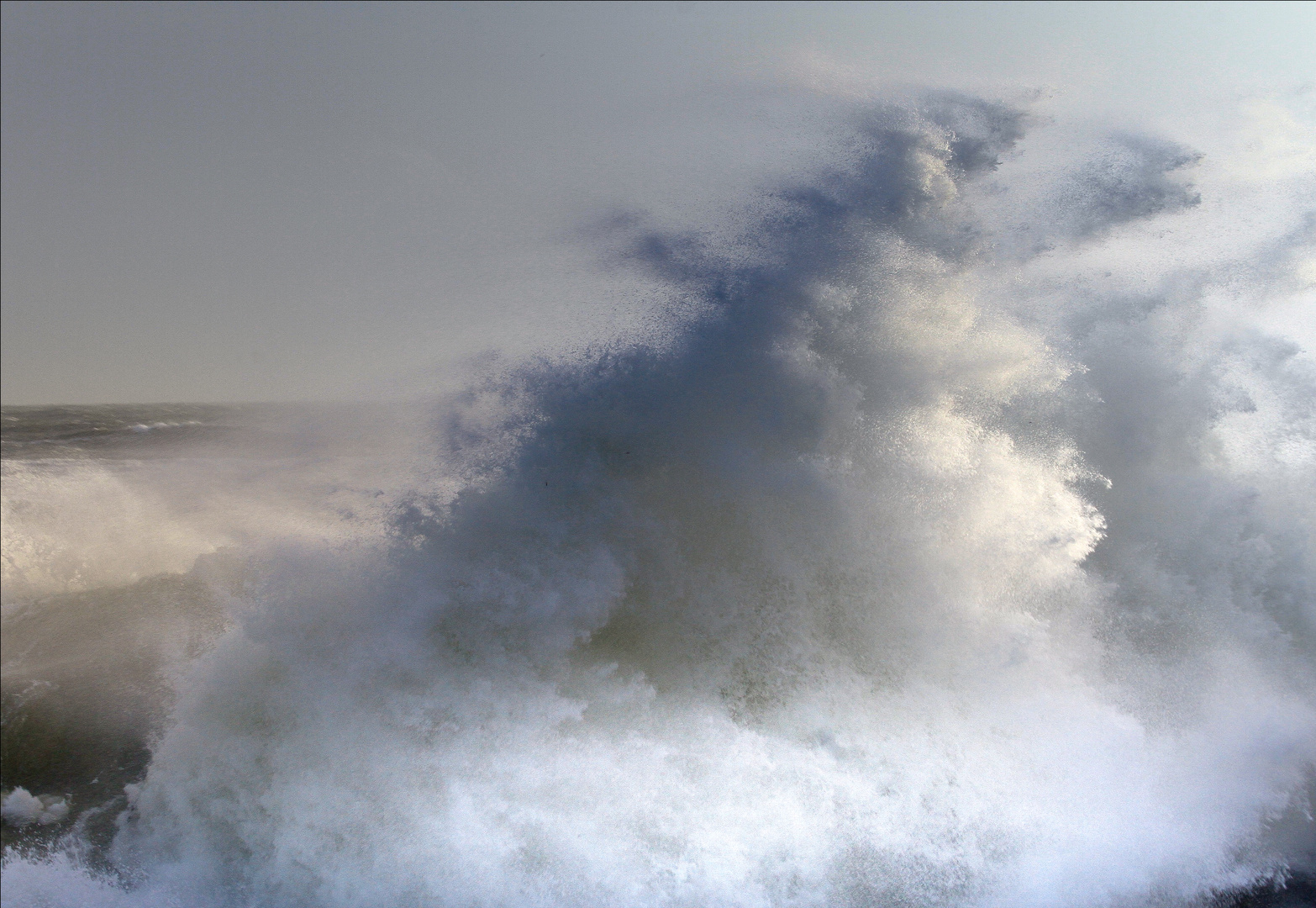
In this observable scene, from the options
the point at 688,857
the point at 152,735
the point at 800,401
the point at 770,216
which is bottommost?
the point at 688,857

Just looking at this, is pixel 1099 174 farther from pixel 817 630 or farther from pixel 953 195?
pixel 817 630

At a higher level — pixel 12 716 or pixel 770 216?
pixel 770 216

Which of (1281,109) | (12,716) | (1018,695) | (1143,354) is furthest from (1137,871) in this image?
(12,716)

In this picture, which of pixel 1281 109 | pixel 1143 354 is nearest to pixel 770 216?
pixel 1143 354

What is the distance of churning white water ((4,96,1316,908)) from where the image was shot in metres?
4.24

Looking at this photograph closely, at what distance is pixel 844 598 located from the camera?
4984mm

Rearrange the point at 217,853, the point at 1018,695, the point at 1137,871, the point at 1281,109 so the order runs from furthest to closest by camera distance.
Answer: the point at 1281,109
the point at 1018,695
the point at 1137,871
the point at 217,853

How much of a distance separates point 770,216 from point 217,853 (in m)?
6.45

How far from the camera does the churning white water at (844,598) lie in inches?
167

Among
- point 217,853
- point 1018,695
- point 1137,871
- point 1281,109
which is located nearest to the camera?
point 217,853

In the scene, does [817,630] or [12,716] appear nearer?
[12,716]

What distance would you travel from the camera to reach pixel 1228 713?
15.8 feet

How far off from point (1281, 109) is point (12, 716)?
10931 millimetres

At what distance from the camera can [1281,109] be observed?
5285 mm
